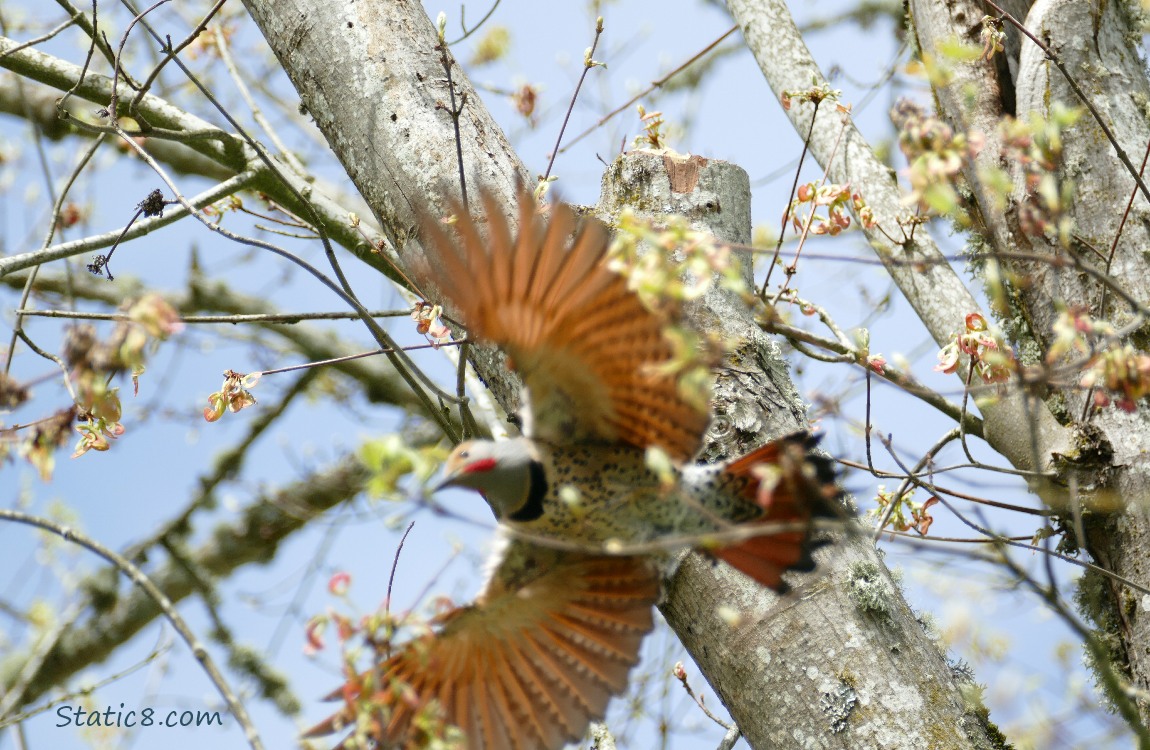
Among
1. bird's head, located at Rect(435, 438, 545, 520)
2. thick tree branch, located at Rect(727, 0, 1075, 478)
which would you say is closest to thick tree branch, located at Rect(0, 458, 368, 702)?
thick tree branch, located at Rect(727, 0, 1075, 478)

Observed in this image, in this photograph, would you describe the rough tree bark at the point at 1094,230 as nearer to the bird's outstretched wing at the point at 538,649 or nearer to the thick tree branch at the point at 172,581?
the bird's outstretched wing at the point at 538,649

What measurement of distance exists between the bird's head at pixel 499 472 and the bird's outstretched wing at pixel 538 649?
0.43 feet

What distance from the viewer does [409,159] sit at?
2.49m

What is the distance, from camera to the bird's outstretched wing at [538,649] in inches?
84.1

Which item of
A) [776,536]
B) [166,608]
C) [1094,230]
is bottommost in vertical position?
[166,608]

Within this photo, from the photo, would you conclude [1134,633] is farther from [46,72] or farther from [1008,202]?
[46,72]

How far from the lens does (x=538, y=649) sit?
2.23 m

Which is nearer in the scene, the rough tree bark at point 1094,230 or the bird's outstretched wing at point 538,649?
the bird's outstretched wing at point 538,649

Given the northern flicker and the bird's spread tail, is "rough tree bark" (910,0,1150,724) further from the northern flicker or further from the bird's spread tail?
the northern flicker

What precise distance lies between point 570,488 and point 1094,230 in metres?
1.84

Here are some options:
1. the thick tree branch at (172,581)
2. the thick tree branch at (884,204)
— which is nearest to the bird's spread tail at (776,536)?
the thick tree branch at (884,204)

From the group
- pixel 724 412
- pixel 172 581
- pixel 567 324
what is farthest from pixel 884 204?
pixel 172 581

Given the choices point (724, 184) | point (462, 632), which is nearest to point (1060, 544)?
point (724, 184)

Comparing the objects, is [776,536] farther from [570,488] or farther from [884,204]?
[884,204]
